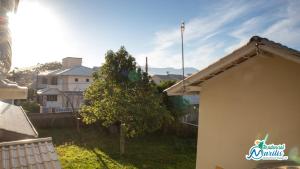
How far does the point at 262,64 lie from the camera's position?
5.64 metres

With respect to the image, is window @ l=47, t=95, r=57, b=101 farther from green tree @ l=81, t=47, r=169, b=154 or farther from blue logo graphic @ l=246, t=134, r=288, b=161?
blue logo graphic @ l=246, t=134, r=288, b=161

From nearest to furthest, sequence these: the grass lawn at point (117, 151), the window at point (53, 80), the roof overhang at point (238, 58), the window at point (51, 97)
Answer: the roof overhang at point (238, 58) < the grass lawn at point (117, 151) < the window at point (51, 97) < the window at point (53, 80)

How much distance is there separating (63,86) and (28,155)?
39.1m

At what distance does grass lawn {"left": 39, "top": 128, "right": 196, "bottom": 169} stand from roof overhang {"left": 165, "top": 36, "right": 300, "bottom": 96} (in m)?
8.98

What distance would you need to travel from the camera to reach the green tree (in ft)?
54.3

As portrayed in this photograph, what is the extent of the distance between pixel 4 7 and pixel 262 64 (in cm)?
499

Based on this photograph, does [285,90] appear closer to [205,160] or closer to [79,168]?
[205,160]

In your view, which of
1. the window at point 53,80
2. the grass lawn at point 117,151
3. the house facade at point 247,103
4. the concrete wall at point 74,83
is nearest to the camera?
the house facade at point 247,103

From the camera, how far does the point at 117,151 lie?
691 inches

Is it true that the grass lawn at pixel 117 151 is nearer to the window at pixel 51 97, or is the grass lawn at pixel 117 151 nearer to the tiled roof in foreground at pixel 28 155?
the tiled roof in foreground at pixel 28 155

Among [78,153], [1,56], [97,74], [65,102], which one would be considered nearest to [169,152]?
[78,153]

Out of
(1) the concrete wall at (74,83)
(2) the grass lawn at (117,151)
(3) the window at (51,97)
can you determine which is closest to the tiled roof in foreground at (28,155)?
(2) the grass lawn at (117,151)

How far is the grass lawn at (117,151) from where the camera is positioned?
14.9 metres

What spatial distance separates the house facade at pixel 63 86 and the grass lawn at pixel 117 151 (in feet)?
43.8
